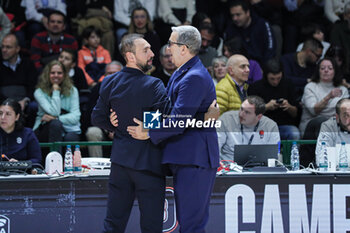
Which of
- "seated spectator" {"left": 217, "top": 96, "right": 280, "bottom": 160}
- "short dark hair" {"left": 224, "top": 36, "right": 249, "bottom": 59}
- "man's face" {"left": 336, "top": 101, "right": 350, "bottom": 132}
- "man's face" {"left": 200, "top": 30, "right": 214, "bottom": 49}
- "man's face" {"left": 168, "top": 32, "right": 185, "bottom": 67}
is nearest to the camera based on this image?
"man's face" {"left": 168, "top": 32, "right": 185, "bottom": 67}

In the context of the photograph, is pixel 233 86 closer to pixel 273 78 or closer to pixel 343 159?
pixel 273 78

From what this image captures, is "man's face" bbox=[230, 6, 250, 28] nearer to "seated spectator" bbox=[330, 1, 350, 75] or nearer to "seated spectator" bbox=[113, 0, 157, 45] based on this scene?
"seated spectator" bbox=[113, 0, 157, 45]

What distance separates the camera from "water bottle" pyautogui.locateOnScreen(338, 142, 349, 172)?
581 cm

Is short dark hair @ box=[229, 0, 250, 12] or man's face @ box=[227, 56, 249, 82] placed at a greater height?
short dark hair @ box=[229, 0, 250, 12]

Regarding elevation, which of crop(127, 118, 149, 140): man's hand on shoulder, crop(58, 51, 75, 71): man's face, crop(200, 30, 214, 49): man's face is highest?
crop(200, 30, 214, 49): man's face

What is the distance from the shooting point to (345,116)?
20.6ft

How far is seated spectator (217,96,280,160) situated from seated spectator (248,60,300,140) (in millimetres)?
1300

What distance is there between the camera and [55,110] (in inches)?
304

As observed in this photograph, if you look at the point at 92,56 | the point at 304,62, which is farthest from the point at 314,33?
the point at 92,56

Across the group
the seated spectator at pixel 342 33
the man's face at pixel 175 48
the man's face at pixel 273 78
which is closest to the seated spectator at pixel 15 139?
the man's face at pixel 175 48

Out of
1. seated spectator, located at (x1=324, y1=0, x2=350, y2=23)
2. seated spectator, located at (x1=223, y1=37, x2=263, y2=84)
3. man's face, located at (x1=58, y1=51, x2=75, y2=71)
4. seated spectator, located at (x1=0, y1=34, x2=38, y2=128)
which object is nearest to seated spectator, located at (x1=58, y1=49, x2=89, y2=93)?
man's face, located at (x1=58, y1=51, x2=75, y2=71)

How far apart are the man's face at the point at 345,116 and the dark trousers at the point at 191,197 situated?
8.21 feet

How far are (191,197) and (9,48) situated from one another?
516 centimetres

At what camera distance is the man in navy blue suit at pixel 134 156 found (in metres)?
4.41
